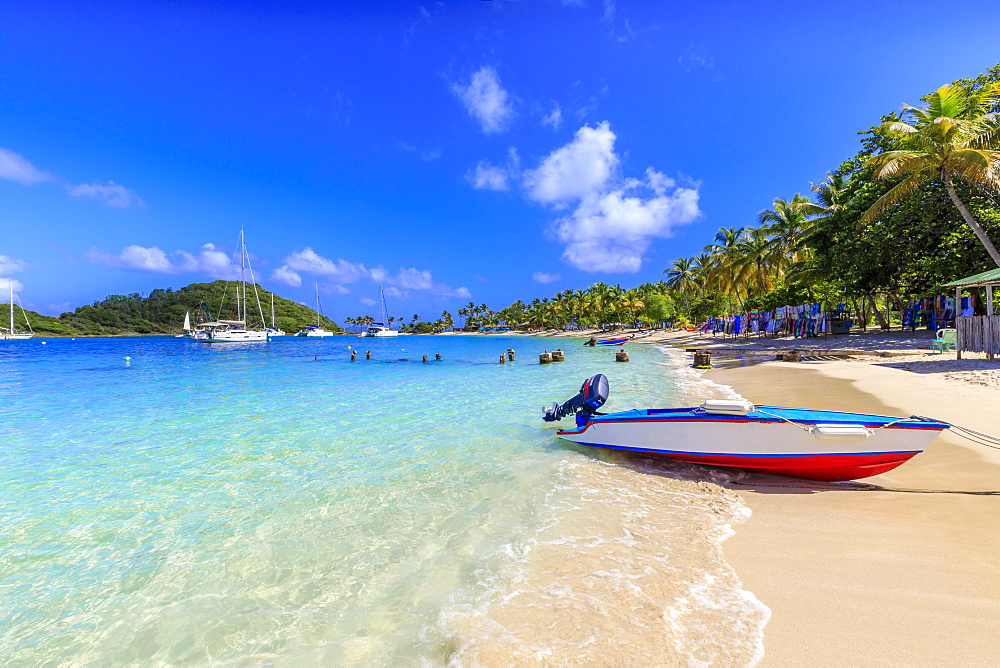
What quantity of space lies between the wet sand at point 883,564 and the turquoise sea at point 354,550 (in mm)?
332

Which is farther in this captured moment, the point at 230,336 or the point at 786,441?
the point at 230,336

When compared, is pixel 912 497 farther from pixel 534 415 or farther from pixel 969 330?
pixel 969 330

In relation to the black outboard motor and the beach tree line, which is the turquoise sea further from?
the beach tree line

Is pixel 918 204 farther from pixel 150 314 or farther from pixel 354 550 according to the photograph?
pixel 150 314

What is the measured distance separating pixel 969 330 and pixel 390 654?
22.0 metres

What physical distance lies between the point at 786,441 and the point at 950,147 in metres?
21.7

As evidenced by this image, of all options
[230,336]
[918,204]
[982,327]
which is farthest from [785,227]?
[230,336]

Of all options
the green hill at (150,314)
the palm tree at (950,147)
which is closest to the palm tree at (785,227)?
the palm tree at (950,147)

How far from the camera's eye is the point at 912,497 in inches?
199

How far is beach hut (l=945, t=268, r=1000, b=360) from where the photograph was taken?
13867 millimetres

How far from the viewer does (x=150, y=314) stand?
5413 inches

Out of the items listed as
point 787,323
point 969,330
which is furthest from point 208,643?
point 787,323

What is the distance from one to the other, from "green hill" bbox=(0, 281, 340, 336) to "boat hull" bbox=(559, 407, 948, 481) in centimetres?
13094

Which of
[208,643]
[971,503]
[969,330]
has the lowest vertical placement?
[208,643]
